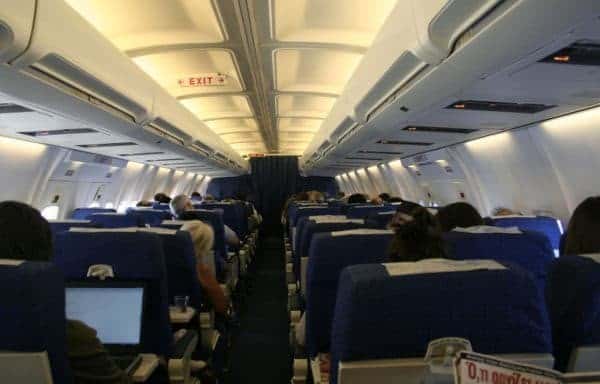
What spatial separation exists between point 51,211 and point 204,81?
3.80 metres

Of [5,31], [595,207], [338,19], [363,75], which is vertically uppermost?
[338,19]

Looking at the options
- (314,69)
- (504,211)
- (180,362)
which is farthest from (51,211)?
(504,211)

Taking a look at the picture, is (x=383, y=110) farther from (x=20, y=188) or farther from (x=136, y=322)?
(x=20, y=188)

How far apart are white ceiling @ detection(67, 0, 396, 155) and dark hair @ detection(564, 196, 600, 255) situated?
2133 millimetres

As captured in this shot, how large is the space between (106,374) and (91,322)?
738 mm

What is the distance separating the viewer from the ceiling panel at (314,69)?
4.88 m

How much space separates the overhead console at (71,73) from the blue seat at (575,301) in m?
2.69


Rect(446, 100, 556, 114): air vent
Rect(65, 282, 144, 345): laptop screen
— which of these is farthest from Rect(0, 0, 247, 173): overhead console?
Rect(446, 100, 556, 114): air vent

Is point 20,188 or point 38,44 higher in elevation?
point 38,44

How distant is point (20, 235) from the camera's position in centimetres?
204

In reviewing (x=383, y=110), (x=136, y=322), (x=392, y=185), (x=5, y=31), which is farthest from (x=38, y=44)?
(x=392, y=185)

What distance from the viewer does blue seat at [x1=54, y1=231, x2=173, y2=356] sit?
9.52 ft

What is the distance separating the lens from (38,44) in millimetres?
2398

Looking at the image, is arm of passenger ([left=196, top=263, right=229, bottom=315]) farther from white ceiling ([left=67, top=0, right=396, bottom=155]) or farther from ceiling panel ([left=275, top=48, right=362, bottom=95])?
ceiling panel ([left=275, top=48, right=362, bottom=95])
